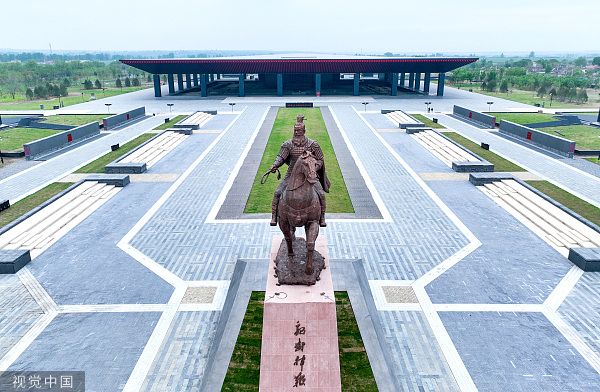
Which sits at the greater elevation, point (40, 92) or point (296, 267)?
point (40, 92)

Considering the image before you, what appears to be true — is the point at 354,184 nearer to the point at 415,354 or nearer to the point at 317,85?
the point at 415,354

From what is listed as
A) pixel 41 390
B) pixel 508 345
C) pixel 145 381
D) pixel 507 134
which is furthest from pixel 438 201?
pixel 507 134

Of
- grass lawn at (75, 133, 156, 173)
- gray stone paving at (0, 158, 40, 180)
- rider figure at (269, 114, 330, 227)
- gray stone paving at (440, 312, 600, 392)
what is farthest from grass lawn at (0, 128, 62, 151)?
gray stone paving at (440, 312, 600, 392)

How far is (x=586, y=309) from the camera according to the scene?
531 inches

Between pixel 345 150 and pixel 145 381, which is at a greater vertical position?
pixel 345 150

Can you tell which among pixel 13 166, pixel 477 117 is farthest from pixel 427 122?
pixel 13 166

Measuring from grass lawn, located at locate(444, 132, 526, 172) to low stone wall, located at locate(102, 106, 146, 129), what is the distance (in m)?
36.3

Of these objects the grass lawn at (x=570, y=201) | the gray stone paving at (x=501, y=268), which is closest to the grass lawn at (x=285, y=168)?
the gray stone paving at (x=501, y=268)

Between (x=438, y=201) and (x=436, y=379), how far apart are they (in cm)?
1395

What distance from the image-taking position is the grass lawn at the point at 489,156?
29062mm

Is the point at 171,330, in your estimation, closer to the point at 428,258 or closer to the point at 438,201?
the point at 428,258

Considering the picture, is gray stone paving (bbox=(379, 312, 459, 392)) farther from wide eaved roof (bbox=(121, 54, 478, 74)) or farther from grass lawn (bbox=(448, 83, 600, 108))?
grass lawn (bbox=(448, 83, 600, 108))

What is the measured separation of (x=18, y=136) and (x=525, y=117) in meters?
57.8

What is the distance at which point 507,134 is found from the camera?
134 ft
